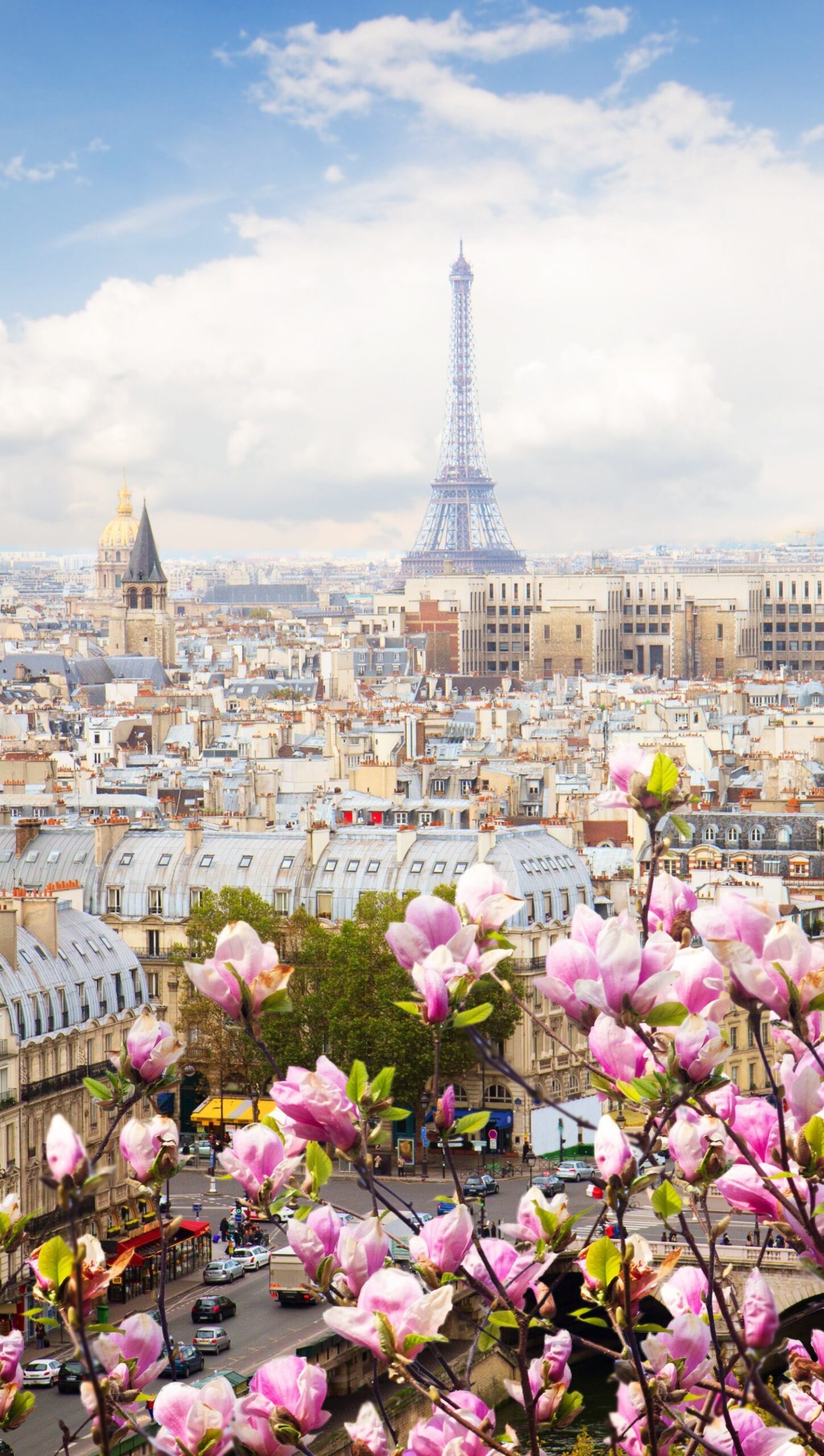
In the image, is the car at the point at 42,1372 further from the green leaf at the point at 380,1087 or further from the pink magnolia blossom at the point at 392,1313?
the pink magnolia blossom at the point at 392,1313

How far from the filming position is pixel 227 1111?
3841 centimetres

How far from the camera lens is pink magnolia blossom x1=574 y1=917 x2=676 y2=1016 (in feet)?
17.5

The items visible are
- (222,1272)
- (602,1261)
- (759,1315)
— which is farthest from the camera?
(222,1272)

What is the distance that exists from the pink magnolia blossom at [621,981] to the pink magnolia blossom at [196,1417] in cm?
119

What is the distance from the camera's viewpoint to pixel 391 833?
43500 millimetres

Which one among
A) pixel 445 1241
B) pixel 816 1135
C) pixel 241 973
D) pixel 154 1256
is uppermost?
pixel 241 973

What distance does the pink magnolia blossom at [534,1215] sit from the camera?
584 cm

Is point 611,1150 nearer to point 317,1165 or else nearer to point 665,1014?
point 665,1014

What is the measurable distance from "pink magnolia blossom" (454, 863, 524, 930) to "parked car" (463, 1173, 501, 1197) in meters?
27.4

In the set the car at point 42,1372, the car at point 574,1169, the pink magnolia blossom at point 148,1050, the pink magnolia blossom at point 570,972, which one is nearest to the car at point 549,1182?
the car at point 574,1169

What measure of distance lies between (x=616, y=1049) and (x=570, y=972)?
0.69 ft

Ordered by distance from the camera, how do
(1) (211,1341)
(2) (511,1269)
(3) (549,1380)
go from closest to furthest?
(2) (511,1269), (3) (549,1380), (1) (211,1341)

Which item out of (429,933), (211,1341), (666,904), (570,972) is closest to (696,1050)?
(570,972)

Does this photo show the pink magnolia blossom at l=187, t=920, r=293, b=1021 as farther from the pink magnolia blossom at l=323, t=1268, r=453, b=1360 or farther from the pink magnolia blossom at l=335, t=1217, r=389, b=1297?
the pink magnolia blossom at l=323, t=1268, r=453, b=1360
